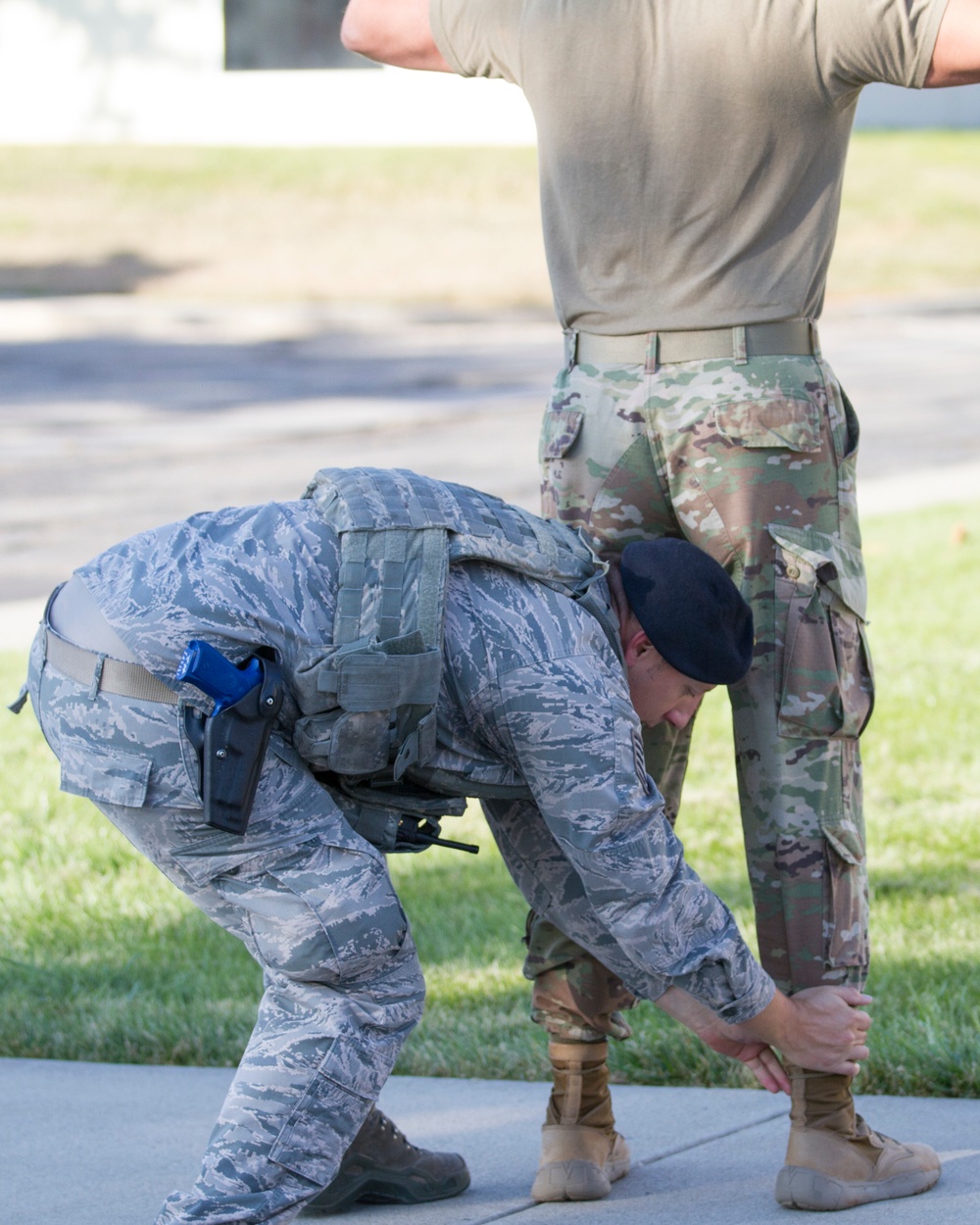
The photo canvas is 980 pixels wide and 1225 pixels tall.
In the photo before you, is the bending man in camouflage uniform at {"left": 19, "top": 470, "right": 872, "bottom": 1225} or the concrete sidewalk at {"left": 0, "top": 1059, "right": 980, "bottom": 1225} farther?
the concrete sidewalk at {"left": 0, "top": 1059, "right": 980, "bottom": 1225}

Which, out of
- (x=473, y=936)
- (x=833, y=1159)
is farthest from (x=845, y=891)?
(x=473, y=936)

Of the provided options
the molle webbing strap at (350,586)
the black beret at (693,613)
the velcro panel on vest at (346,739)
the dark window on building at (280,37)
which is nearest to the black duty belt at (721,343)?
the black beret at (693,613)

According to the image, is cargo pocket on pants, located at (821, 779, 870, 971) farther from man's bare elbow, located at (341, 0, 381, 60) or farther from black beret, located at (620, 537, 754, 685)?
man's bare elbow, located at (341, 0, 381, 60)

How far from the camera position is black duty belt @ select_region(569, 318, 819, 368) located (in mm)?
2879

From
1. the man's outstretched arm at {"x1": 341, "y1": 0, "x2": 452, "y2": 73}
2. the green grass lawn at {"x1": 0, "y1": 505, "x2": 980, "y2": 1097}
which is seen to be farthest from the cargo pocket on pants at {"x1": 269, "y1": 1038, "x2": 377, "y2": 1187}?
the man's outstretched arm at {"x1": 341, "y1": 0, "x2": 452, "y2": 73}

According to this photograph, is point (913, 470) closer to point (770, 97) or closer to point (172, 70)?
point (770, 97)

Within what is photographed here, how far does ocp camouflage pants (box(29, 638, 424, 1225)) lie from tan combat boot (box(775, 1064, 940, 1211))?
76cm

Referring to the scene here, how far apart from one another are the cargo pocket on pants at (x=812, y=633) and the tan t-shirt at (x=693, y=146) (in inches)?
15.5

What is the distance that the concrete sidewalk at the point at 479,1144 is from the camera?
9.62 ft

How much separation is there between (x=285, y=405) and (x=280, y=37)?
17.5m

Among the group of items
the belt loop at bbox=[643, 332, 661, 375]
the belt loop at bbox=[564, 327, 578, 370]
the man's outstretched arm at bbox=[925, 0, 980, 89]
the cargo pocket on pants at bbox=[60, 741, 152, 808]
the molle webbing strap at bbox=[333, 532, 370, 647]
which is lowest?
the cargo pocket on pants at bbox=[60, 741, 152, 808]

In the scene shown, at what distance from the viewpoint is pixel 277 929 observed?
247 cm

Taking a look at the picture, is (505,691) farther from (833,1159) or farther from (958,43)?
(958,43)

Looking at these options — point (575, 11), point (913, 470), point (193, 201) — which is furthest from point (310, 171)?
point (575, 11)
